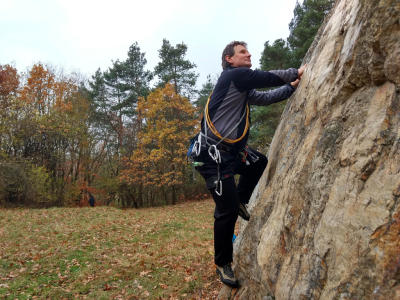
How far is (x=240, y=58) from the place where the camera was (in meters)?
2.96

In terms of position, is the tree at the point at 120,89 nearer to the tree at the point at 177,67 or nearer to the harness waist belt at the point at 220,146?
the tree at the point at 177,67

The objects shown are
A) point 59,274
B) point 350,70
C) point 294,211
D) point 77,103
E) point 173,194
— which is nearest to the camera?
point 350,70

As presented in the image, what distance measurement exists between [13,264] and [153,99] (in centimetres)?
1357

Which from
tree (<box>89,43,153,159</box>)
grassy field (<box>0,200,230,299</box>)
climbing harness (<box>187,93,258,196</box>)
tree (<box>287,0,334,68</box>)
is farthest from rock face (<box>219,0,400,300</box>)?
tree (<box>89,43,153,159</box>)

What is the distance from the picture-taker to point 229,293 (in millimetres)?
3045

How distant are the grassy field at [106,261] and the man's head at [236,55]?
348 cm

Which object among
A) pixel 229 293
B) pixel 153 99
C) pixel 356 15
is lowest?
pixel 229 293

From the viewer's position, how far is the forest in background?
54.4 feet

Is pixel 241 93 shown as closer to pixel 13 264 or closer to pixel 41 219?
pixel 13 264

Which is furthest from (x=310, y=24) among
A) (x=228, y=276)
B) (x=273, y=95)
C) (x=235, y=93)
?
(x=228, y=276)

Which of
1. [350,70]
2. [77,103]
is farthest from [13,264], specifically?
[77,103]

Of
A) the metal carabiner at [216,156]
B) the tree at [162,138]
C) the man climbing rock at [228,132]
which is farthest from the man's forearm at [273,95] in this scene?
the tree at [162,138]

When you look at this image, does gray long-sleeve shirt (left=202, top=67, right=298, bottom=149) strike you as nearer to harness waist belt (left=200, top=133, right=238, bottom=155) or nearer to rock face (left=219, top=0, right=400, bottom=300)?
harness waist belt (left=200, top=133, right=238, bottom=155)

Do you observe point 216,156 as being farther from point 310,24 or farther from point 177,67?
point 177,67
